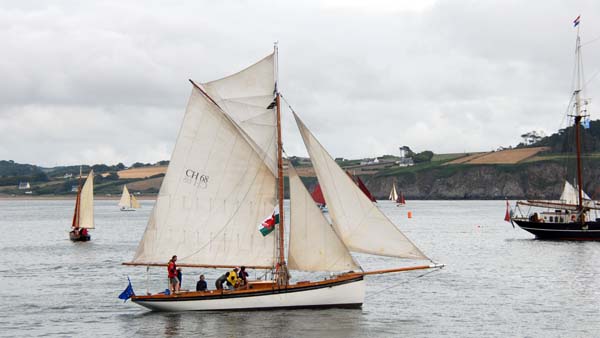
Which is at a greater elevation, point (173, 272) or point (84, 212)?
point (84, 212)

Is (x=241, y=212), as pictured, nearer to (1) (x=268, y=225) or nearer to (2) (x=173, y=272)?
(1) (x=268, y=225)

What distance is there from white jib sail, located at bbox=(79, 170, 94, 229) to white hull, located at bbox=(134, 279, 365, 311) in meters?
61.4

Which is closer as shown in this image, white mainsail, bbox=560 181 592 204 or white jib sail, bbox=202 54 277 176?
white jib sail, bbox=202 54 277 176

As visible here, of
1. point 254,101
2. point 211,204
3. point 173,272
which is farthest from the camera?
point 211,204

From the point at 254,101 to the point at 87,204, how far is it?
66.7 m

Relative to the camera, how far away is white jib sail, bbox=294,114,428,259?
130 feet

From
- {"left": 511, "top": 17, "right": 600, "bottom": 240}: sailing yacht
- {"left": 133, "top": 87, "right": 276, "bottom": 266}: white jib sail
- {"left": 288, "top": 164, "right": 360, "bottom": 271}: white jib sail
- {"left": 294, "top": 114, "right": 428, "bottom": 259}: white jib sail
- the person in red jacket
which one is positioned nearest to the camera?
{"left": 294, "top": 114, "right": 428, "bottom": 259}: white jib sail

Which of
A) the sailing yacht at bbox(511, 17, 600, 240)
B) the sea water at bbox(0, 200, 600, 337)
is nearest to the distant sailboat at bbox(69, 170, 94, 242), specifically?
the sea water at bbox(0, 200, 600, 337)

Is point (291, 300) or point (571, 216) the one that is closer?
point (291, 300)

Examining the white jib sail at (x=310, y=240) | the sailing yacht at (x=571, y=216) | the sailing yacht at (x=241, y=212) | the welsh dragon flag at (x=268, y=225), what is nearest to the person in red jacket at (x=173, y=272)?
→ the sailing yacht at (x=241, y=212)

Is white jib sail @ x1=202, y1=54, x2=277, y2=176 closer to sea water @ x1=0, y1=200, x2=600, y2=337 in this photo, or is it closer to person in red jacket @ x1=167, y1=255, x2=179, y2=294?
person in red jacket @ x1=167, y1=255, x2=179, y2=294

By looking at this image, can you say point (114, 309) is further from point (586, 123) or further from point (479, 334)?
point (586, 123)

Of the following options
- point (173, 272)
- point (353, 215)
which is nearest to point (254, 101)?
point (353, 215)

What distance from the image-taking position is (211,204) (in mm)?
42906
